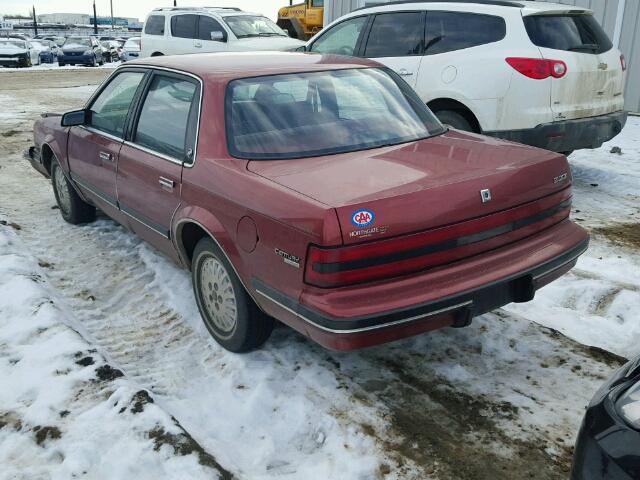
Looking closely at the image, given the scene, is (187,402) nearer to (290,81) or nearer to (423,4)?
(290,81)

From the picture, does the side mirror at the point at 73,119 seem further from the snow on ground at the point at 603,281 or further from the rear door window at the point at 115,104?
the snow on ground at the point at 603,281

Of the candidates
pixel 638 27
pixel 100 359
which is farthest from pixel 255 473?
pixel 638 27

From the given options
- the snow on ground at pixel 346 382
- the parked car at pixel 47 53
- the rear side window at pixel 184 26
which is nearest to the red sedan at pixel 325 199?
the snow on ground at pixel 346 382

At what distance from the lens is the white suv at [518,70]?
6.29 meters

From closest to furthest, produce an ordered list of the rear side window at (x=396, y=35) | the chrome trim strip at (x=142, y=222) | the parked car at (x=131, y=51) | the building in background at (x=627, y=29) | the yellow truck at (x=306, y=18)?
the chrome trim strip at (x=142, y=222) < the rear side window at (x=396, y=35) < the building in background at (x=627, y=29) < the yellow truck at (x=306, y=18) < the parked car at (x=131, y=51)

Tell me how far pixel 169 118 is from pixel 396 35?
14.1ft

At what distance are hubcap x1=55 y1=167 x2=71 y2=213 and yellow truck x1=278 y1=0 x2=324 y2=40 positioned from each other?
17.1 meters

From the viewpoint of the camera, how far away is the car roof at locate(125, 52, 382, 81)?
3.84m

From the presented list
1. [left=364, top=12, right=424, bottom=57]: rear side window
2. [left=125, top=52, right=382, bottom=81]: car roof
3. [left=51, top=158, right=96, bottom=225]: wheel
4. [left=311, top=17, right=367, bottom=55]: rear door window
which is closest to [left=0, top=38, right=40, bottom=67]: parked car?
[left=311, top=17, right=367, bottom=55]: rear door window

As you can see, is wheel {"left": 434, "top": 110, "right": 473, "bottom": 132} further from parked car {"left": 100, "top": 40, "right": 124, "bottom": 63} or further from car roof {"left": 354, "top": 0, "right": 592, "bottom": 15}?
parked car {"left": 100, "top": 40, "right": 124, "bottom": 63}

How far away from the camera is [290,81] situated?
12.7 feet

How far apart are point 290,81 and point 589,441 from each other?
270 centimetres

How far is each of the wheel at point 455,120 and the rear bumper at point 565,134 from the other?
37 centimetres

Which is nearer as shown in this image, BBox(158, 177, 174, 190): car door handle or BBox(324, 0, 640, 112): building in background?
BBox(158, 177, 174, 190): car door handle
